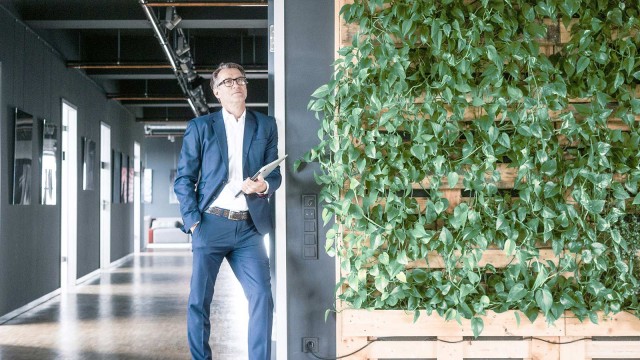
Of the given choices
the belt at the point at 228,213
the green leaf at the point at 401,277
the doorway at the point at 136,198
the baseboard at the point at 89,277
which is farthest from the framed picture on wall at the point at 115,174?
the green leaf at the point at 401,277

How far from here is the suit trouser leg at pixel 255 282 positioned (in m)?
3.23

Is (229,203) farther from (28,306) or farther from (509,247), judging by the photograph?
(28,306)

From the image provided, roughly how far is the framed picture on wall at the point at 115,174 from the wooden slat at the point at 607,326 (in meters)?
10.2

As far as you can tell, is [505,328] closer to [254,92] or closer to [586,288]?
[586,288]

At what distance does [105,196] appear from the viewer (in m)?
11.9

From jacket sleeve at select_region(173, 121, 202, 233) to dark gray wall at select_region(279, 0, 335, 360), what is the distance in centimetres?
43

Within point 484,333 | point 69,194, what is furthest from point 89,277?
point 484,333

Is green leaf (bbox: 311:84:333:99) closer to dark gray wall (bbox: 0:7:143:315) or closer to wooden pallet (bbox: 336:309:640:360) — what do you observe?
wooden pallet (bbox: 336:309:640:360)

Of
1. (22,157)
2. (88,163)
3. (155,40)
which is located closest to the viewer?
(22,157)

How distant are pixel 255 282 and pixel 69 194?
22.8 ft

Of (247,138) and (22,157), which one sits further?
Result: (22,157)

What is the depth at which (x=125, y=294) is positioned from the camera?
26.2 ft

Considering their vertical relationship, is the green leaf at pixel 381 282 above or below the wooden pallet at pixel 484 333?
above

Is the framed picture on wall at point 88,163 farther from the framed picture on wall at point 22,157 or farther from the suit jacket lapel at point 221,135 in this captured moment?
the suit jacket lapel at point 221,135
